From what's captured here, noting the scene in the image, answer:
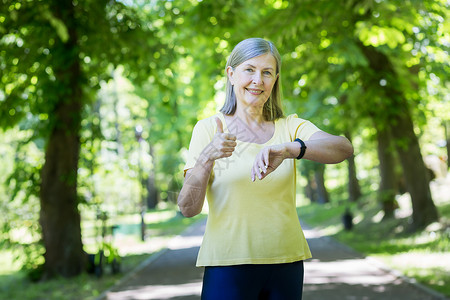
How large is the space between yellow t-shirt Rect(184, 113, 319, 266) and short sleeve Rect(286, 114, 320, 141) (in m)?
0.17

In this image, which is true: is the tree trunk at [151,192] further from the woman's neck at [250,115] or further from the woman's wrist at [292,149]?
the woman's wrist at [292,149]

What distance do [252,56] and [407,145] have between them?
14.5m

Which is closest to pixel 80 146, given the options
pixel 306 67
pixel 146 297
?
pixel 146 297

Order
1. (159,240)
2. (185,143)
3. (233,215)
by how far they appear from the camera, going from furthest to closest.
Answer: (185,143), (159,240), (233,215)

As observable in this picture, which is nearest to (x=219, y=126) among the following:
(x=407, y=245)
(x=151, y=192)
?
(x=407, y=245)

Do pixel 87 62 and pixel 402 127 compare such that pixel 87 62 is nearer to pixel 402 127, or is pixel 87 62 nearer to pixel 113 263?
pixel 113 263

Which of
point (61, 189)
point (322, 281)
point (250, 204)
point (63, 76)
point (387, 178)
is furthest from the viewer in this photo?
point (387, 178)

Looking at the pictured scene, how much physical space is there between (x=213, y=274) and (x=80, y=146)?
11421 mm

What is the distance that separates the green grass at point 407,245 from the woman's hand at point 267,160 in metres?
7.34

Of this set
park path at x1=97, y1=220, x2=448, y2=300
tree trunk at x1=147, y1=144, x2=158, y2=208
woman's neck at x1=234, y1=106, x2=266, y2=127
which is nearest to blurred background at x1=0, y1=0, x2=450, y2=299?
park path at x1=97, y1=220, x2=448, y2=300

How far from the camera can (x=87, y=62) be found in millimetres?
13750

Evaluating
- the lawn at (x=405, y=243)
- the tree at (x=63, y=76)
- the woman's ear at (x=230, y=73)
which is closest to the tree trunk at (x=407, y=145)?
the lawn at (x=405, y=243)

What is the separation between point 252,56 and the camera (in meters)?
2.58

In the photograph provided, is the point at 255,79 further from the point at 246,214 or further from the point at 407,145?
the point at 407,145
